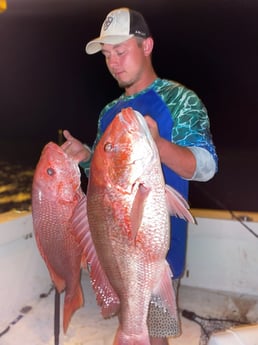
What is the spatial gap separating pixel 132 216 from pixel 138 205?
49mm

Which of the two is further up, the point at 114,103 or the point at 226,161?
the point at 114,103

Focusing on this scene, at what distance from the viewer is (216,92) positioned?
57719 mm

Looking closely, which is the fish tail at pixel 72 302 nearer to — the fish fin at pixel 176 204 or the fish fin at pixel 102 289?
the fish fin at pixel 102 289

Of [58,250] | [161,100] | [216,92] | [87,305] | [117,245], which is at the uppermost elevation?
[161,100]

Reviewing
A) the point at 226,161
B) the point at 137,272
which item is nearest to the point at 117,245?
the point at 137,272

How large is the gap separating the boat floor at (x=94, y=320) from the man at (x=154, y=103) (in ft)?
3.97

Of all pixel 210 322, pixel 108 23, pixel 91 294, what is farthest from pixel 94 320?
pixel 108 23

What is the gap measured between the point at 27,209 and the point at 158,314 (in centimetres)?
198

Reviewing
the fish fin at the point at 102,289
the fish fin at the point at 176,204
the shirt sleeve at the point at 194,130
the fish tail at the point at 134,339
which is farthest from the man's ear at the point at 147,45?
the fish tail at the point at 134,339

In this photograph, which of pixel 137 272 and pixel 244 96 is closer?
pixel 137 272

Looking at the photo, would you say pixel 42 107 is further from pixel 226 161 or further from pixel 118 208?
pixel 118 208

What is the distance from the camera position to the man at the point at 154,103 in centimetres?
194

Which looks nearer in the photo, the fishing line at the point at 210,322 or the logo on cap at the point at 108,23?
the logo on cap at the point at 108,23

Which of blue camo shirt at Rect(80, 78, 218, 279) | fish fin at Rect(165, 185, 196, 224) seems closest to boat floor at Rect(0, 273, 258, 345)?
blue camo shirt at Rect(80, 78, 218, 279)
